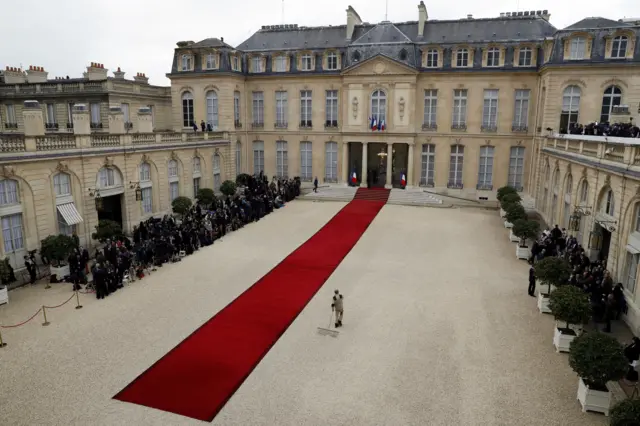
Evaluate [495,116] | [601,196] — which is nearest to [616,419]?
[601,196]

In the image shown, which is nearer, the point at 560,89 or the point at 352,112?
the point at 560,89

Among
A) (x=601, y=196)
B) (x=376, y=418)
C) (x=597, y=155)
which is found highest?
(x=597, y=155)

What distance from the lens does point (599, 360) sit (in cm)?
1005

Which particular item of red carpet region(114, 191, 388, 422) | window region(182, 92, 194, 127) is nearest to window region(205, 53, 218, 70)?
window region(182, 92, 194, 127)

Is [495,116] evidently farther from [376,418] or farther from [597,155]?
[376,418]

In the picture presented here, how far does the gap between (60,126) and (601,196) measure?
3562cm

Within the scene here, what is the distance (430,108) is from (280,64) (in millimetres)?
13138

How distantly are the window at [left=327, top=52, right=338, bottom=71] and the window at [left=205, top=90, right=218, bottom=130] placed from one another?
9.59 meters

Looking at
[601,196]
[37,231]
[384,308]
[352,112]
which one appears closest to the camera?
[384,308]

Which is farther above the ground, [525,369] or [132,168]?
[132,168]

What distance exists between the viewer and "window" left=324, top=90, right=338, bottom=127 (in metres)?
38.8

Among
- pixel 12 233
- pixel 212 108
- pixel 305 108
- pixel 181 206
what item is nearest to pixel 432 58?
pixel 305 108

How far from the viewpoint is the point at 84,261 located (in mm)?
19453

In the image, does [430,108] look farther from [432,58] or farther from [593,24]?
[593,24]
